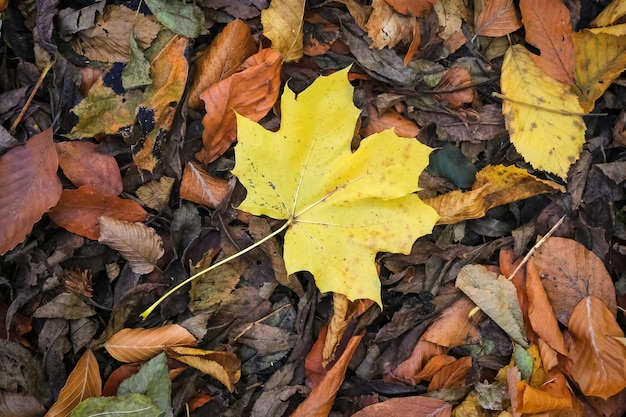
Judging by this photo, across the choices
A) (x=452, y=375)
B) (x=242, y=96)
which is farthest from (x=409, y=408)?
(x=242, y=96)

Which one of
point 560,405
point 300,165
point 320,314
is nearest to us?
point 300,165

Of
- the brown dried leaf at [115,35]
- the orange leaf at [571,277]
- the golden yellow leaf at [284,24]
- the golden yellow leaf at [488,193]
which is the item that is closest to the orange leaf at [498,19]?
the golden yellow leaf at [488,193]

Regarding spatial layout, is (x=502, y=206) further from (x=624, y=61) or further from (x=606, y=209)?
(x=624, y=61)

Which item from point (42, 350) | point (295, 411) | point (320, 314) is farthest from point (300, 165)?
point (42, 350)

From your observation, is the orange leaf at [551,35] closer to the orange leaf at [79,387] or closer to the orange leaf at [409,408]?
the orange leaf at [409,408]

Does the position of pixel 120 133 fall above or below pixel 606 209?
above

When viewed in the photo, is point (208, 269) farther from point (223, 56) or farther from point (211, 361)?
point (223, 56)

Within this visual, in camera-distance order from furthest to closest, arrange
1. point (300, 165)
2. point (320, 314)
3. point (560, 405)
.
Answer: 1. point (320, 314)
2. point (560, 405)
3. point (300, 165)
